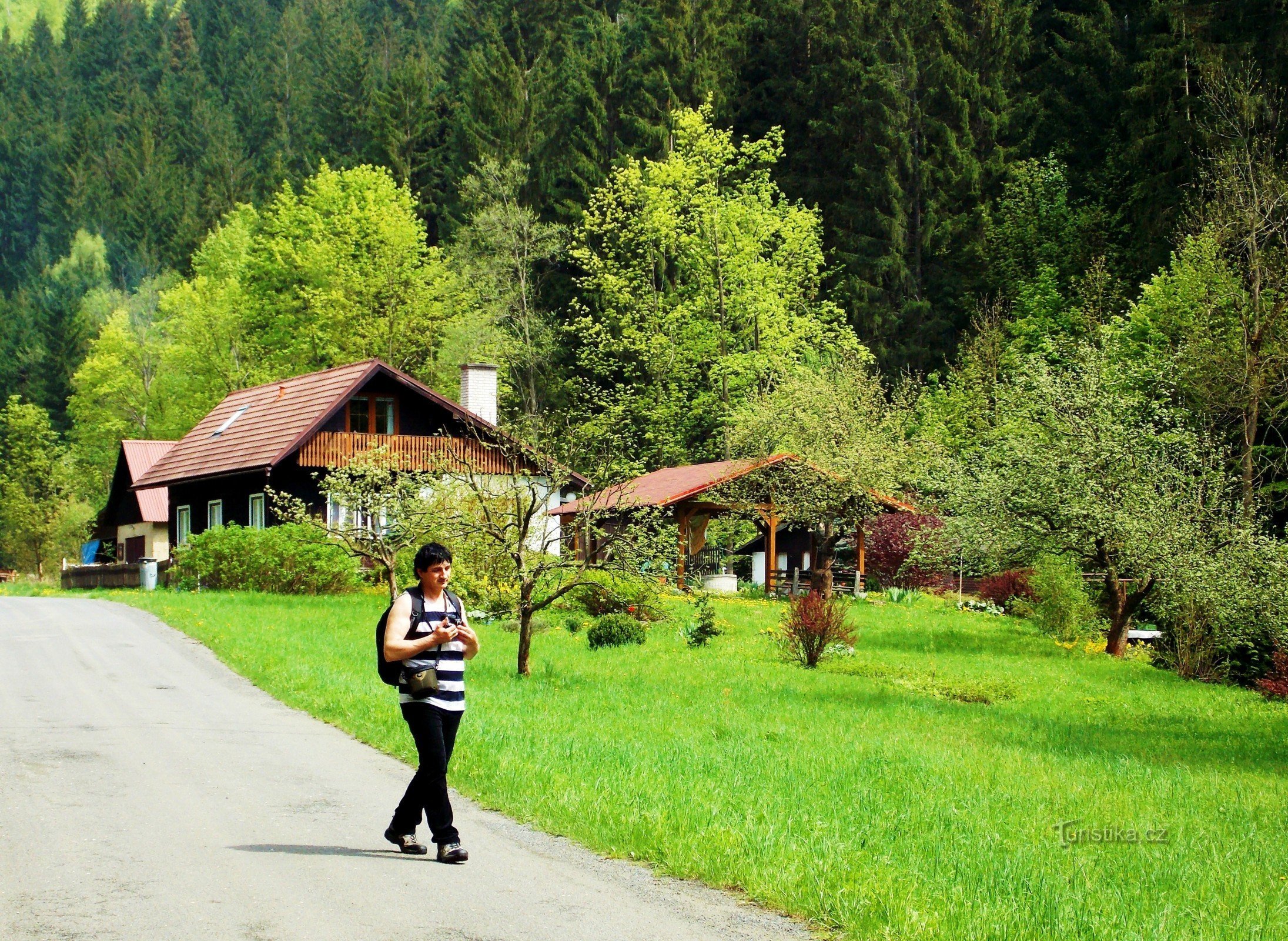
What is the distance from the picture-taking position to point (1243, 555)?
2716cm

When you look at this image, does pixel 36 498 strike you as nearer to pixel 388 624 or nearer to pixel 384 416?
pixel 384 416

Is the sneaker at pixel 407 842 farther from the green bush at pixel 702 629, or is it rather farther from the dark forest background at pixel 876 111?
the dark forest background at pixel 876 111

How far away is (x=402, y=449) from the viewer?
139 feet

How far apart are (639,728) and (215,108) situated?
114 metres

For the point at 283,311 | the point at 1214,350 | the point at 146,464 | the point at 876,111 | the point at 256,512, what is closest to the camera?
the point at 1214,350

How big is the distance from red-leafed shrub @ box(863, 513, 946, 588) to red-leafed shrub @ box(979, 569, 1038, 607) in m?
3.14

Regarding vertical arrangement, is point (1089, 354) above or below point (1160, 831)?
above

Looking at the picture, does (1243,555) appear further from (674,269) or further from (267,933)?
(674,269)

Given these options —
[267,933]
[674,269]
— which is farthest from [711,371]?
[267,933]

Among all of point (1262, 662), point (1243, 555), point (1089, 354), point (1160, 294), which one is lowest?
point (1262, 662)

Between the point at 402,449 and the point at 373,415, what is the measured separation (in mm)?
1364

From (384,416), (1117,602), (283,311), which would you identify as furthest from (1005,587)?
(283,311)

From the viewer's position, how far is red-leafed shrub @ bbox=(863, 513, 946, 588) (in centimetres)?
4984

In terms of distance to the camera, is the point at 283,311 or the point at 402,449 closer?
the point at 402,449
